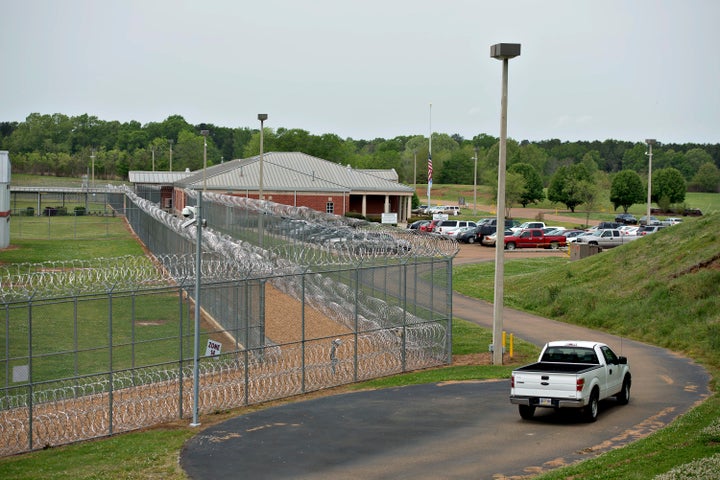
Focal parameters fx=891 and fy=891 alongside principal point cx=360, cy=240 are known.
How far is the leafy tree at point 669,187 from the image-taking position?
110 meters

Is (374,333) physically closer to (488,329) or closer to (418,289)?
(418,289)

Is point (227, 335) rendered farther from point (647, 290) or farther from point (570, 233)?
point (570, 233)

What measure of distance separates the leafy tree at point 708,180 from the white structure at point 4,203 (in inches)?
4939

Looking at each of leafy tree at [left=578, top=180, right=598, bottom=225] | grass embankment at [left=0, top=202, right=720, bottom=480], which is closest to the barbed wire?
grass embankment at [left=0, top=202, right=720, bottom=480]

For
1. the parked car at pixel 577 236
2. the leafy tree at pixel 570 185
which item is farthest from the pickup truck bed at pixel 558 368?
the leafy tree at pixel 570 185

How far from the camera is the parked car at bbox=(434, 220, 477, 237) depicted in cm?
7319

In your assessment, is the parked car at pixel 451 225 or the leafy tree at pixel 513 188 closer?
the parked car at pixel 451 225

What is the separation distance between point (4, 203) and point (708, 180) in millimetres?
127426

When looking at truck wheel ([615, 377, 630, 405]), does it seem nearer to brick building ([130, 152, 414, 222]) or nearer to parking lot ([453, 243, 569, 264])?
parking lot ([453, 243, 569, 264])

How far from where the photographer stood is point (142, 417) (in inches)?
708

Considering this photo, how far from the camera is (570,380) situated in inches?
653

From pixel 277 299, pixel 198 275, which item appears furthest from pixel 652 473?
pixel 277 299

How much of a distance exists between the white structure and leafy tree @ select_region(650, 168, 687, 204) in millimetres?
77461

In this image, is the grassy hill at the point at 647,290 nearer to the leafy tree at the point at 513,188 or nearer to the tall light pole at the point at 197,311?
the tall light pole at the point at 197,311
